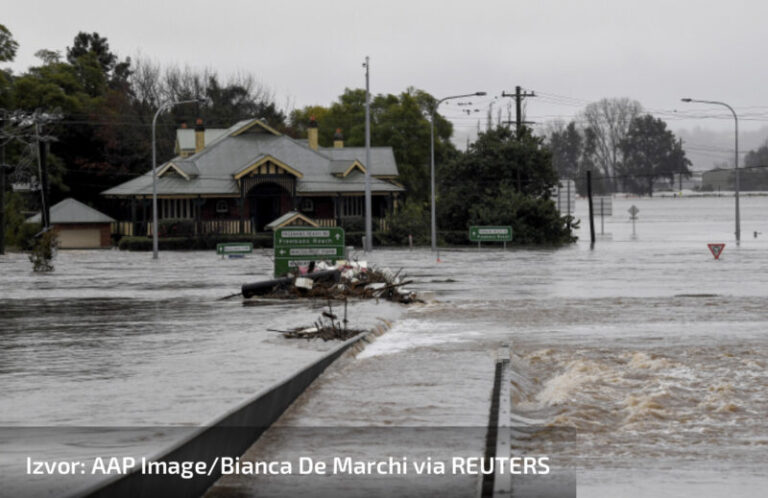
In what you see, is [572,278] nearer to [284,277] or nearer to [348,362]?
[284,277]

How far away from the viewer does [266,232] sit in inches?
3364

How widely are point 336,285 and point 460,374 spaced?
1491cm

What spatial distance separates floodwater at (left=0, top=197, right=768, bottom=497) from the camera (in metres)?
9.58

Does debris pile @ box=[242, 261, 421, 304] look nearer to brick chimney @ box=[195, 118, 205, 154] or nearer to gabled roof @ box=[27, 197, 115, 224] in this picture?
gabled roof @ box=[27, 197, 115, 224]

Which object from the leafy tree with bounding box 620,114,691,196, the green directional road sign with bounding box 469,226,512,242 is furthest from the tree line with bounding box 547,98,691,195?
the green directional road sign with bounding box 469,226,512,242

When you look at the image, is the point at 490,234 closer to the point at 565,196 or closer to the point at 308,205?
the point at 308,205

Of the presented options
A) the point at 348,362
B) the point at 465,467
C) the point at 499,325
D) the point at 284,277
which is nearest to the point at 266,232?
the point at 284,277

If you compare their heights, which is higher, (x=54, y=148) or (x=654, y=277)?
(x=54, y=148)

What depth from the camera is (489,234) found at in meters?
75.4

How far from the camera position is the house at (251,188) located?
84.8 metres

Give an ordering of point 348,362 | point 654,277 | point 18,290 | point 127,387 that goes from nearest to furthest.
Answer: point 127,387
point 348,362
point 18,290
point 654,277

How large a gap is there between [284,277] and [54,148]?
7214cm

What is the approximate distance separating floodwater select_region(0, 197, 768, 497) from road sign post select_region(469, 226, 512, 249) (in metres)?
43.7

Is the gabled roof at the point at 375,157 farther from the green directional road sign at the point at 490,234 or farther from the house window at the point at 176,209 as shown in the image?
the green directional road sign at the point at 490,234
